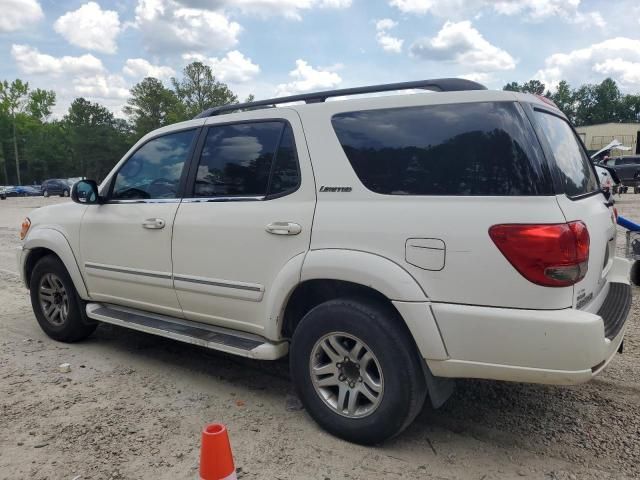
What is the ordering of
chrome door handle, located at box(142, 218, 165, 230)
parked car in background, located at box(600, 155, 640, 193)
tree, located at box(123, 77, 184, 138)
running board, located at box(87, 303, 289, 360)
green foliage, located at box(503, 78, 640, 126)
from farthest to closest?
green foliage, located at box(503, 78, 640, 126), tree, located at box(123, 77, 184, 138), parked car in background, located at box(600, 155, 640, 193), chrome door handle, located at box(142, 218, 165, 230), running board, located at box(87, 303, 289, 360)

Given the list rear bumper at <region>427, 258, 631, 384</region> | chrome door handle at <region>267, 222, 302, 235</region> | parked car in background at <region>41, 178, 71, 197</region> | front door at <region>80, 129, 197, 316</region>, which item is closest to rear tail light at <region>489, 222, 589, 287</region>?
rear bumper at <region>427, 258, 631, 384</region>

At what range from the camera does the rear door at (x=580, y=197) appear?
2.54m

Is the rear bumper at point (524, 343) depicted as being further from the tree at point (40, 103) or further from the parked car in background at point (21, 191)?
the tree at point (40, 103)

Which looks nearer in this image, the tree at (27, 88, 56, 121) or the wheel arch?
the wheel arch

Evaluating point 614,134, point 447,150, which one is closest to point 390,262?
point 447,150

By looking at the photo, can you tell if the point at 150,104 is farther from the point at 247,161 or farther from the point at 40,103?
the point at 247,161

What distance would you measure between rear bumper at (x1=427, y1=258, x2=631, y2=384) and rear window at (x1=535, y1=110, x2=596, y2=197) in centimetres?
66

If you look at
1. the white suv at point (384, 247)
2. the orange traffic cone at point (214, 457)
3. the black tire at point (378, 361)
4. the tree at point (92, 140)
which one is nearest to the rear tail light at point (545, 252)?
the white suv at point (384, 247)

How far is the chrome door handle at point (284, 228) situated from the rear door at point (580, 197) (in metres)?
1.42

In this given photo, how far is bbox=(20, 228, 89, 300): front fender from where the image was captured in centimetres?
451

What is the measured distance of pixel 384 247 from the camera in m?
2.76

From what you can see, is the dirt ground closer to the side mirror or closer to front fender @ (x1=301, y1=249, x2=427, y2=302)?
front fender @ (x1=301, y1=249, x2=427, y2=302)

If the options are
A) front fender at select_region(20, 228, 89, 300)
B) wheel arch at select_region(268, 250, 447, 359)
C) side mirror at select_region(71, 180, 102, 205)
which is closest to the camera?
wheel arch at select_region(268, 250, 447, 359)

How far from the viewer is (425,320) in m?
2.63
